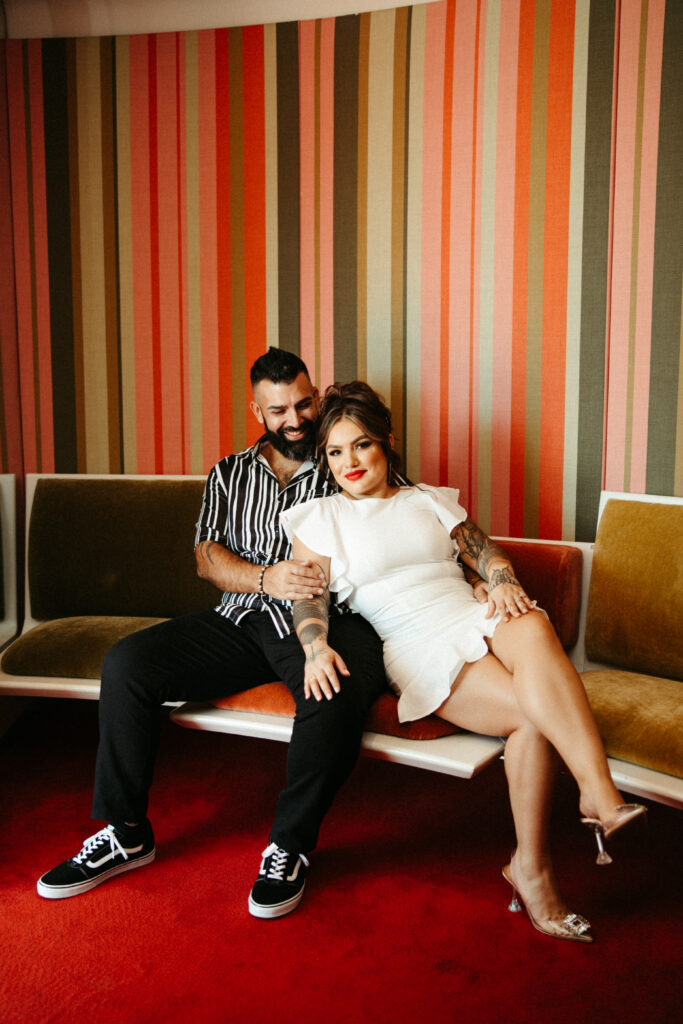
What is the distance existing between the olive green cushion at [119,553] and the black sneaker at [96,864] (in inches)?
36.0

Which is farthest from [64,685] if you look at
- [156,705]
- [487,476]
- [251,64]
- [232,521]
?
[251,64]

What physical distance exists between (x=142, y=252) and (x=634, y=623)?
227cm

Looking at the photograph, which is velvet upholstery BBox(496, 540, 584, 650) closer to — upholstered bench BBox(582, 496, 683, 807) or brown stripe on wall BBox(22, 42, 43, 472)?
upholstered bench BBox(582, 496, 683, 807)

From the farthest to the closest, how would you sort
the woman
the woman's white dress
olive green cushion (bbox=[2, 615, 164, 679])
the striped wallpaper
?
the striped wallpaper < olive green cushion (bbox=[2, 615, 164, 679]) < the woman's white dress < the woman

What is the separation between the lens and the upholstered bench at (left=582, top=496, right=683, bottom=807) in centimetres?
183

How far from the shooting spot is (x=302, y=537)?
212cm

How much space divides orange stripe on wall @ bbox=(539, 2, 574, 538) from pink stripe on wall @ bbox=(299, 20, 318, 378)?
85 cm

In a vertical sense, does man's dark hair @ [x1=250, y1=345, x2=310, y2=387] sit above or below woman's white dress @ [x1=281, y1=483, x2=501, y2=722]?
above

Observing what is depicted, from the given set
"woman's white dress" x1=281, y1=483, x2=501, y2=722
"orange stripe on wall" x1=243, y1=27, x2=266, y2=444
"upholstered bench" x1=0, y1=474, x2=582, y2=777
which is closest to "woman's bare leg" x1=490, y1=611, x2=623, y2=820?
"woman's white dress" x1=281, y1=483, x2=501, y2=722

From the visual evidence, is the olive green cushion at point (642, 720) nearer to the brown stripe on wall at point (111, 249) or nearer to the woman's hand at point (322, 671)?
the woman's hand at point (322, 671)

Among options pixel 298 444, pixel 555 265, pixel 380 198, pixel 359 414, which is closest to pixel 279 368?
pixel 298 444

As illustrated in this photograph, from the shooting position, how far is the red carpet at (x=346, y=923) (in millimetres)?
1563

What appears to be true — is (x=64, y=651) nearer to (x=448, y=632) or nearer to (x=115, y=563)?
(x=115, y=563)

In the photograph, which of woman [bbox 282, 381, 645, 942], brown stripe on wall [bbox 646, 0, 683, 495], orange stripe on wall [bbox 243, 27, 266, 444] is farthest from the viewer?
orange stripe on wall [bbox 243, 27, 266, 444]
